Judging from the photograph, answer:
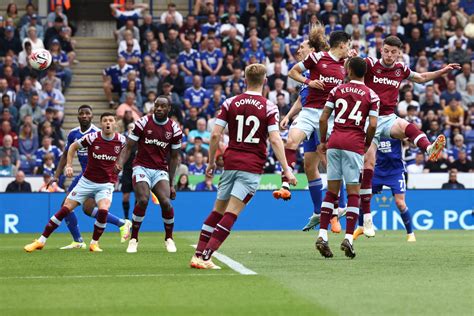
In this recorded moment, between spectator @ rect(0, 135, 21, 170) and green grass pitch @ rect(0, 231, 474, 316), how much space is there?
32.3ft

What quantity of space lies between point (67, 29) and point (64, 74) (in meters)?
1.33

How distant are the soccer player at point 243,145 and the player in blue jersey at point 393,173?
5.85 meters

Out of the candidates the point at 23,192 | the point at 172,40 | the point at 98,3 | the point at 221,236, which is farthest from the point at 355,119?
the point at 98,3

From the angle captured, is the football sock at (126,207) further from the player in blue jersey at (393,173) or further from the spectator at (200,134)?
the player in blue jersey at (393,173)

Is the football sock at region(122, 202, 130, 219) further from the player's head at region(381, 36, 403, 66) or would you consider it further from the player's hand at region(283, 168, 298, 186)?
the player's hand at region(283, 168, 298, 186)

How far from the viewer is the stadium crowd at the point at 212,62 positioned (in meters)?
26.1

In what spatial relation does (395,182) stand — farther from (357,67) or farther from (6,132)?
(6,132)

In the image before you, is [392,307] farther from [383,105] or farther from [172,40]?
[172,40]

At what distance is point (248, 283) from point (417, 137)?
223 inches

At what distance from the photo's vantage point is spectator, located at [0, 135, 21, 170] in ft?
82.7

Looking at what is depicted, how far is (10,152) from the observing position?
25328 mm

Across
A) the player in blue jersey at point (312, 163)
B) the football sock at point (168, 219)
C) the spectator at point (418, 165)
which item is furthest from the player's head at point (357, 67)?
the spectator at point (418, 165)

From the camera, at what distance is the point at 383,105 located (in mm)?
15648

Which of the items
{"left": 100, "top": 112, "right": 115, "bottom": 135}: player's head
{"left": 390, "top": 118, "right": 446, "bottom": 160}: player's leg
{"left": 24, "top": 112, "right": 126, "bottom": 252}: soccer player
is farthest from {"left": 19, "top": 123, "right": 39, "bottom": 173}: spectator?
{"left": 390, "top": 118, "right": 446, "bottom": 160}: player's leg
